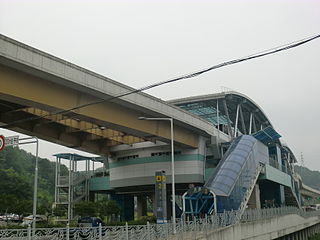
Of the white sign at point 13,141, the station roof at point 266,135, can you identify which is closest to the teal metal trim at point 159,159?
the station roof at point 266,135

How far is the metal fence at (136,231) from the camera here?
72.8ft

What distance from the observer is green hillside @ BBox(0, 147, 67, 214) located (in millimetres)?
47000

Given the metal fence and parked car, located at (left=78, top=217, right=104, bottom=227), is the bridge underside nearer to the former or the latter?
parked car, located at (left=78, top=217, right=104, bottom=227)

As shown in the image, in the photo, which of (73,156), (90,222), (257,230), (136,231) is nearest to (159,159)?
(90,222)

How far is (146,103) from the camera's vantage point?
117ft

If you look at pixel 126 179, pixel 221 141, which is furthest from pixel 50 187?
pixel 221 141

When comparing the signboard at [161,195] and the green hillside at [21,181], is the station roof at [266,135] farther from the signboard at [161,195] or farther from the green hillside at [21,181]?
the green hillside at [21,181]

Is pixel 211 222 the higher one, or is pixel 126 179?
pixel 126 179

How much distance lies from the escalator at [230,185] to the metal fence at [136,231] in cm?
278

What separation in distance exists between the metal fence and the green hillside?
64.3ft

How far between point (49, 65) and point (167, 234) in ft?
45.1

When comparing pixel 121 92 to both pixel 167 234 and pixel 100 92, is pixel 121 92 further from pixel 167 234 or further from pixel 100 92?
pixel 167 234

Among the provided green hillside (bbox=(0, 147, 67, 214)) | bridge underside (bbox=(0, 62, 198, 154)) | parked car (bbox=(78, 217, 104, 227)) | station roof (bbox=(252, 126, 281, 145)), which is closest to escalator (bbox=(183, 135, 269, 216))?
station roof (bbox=(252, 126, 281, 145))

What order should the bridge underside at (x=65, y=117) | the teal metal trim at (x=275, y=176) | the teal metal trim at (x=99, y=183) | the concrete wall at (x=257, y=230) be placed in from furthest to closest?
the teal metal trim at (x=99, y=183) → the teal metal trim at (x=275, y=176) → the bridge underside at (x=65, y=117) → the concrete wall at (x=257, y=230)
